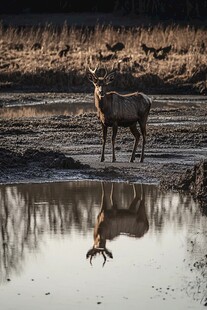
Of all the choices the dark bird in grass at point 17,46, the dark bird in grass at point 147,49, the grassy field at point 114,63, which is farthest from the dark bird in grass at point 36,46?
the dark bird in grass at point 147,49

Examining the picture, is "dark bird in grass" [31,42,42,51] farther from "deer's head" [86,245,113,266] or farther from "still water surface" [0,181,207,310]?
"deer's head" [86,245,113,266]

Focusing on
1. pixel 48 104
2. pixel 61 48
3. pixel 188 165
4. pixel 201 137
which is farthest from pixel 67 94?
pixel 188 165

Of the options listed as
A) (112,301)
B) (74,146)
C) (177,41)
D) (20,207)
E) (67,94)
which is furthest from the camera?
(177,41)

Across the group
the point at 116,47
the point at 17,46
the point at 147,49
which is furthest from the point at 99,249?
the point at 17,46

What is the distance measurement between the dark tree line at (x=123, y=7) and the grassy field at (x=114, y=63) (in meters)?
11.3

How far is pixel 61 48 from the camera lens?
40062mm

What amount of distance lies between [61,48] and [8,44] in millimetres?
2534

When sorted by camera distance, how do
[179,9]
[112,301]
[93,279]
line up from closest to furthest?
[112,301], [93,279], [179,9]

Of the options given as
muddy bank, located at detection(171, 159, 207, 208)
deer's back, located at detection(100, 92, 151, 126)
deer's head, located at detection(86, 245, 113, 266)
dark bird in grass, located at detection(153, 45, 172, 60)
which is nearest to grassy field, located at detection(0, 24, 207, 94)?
dark bird in grass, located at detection(153, 45, 172, 60)

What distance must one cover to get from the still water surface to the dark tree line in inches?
1466

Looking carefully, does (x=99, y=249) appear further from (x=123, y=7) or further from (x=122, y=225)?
(x=123, y=7)

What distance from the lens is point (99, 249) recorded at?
12133 millimetres

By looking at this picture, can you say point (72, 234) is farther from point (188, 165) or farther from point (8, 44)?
point (8, 44)

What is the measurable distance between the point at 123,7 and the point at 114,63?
20569 mm
